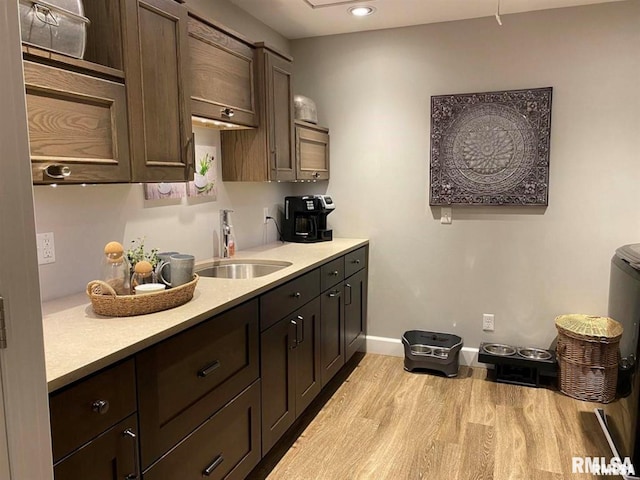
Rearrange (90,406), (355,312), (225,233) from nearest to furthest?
(90,406) → (225,233) → (355,312)

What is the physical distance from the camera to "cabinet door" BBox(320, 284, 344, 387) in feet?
9.43

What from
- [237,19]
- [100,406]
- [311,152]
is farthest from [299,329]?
[237,19]

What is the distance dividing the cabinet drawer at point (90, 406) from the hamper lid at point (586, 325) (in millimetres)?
2465

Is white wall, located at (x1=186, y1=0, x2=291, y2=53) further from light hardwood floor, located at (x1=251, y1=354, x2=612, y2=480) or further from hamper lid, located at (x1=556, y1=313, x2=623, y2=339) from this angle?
hamper lid, located at (x1=556, y1=313, x2=623, y2=339)

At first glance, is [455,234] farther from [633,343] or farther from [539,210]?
[633,343]

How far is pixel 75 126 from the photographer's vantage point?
1.52 m

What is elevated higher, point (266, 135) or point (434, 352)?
point (266, 135)

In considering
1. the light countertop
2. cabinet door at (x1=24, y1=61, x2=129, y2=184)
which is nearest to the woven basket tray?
the light countertop

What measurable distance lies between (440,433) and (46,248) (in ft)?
6.99

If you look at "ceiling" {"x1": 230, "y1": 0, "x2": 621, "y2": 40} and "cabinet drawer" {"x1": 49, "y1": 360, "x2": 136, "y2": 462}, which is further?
"ceiling" {"x1": 230, "y1": 0, "x2": 621, "y2": 40}

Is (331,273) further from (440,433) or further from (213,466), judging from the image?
(213,466)

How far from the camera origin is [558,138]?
317cm

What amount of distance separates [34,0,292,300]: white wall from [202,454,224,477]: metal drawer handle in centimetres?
87

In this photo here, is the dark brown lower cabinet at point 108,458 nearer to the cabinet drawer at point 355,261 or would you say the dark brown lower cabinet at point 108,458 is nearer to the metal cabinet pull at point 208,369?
the metal cabinet pull at point 208,369
